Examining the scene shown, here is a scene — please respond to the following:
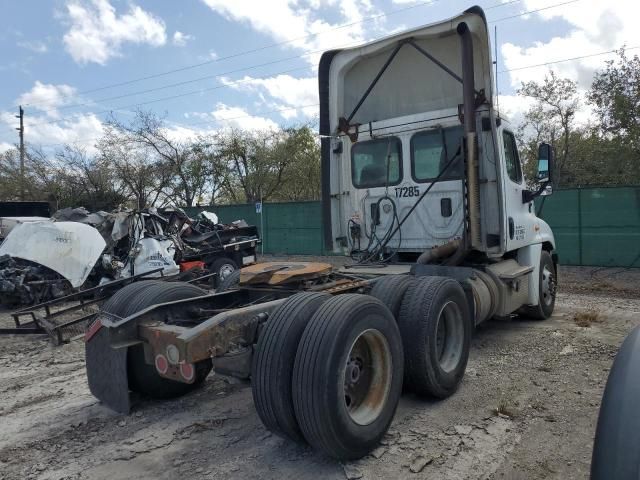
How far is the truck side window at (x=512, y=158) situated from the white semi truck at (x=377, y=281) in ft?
0.07

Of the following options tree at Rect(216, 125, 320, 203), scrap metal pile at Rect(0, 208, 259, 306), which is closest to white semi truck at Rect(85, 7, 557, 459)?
scrap metal pile at Rect(0, 208, 259, 306)

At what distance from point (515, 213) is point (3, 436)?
559cm

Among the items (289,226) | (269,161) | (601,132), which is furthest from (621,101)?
(269,161)

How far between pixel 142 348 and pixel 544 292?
563 cm

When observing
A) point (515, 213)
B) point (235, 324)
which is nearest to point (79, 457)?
point (235, 324)

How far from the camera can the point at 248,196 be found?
32.5 metres

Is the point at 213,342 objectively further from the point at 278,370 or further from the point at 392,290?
the point at 392,290

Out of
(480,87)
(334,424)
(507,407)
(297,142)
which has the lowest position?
(507,407)

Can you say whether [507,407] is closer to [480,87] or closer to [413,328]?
[413,328]

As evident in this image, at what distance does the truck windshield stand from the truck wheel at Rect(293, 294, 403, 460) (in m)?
2.95

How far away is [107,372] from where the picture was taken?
3.98 meters

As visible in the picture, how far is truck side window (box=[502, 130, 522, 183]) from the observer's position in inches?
240

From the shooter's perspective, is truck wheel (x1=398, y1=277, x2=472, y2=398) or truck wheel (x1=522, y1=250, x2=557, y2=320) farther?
truck wheel (x1=522, y1=250, x2=557, y2=320)

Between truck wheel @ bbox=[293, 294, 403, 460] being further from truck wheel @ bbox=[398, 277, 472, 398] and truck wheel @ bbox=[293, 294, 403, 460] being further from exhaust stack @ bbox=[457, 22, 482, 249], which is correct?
exhaust stack @ bbox=[457, 22, 482, 249]
